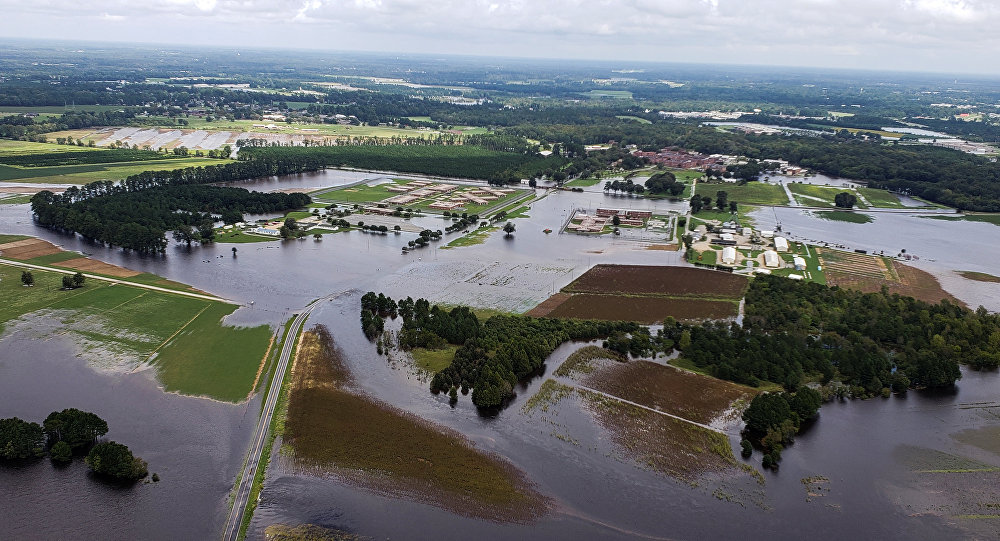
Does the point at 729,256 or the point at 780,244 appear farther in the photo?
the point at 780,244

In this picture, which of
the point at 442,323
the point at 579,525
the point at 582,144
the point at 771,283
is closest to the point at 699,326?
the point at 771,283

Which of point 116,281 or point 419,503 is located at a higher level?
point 116,281

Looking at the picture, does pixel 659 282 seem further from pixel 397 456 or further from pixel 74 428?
pixel 74 428

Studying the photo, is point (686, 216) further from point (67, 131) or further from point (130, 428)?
point (67, 131)

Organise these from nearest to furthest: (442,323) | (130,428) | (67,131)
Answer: (130,428)
(442,323)
(67,131)

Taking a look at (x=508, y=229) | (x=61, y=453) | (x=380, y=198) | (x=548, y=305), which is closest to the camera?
(x=61, y=453)

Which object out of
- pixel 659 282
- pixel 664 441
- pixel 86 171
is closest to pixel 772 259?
pixel 659 282

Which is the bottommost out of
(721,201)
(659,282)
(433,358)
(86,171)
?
(433,358)

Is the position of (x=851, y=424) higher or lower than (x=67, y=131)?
lower
